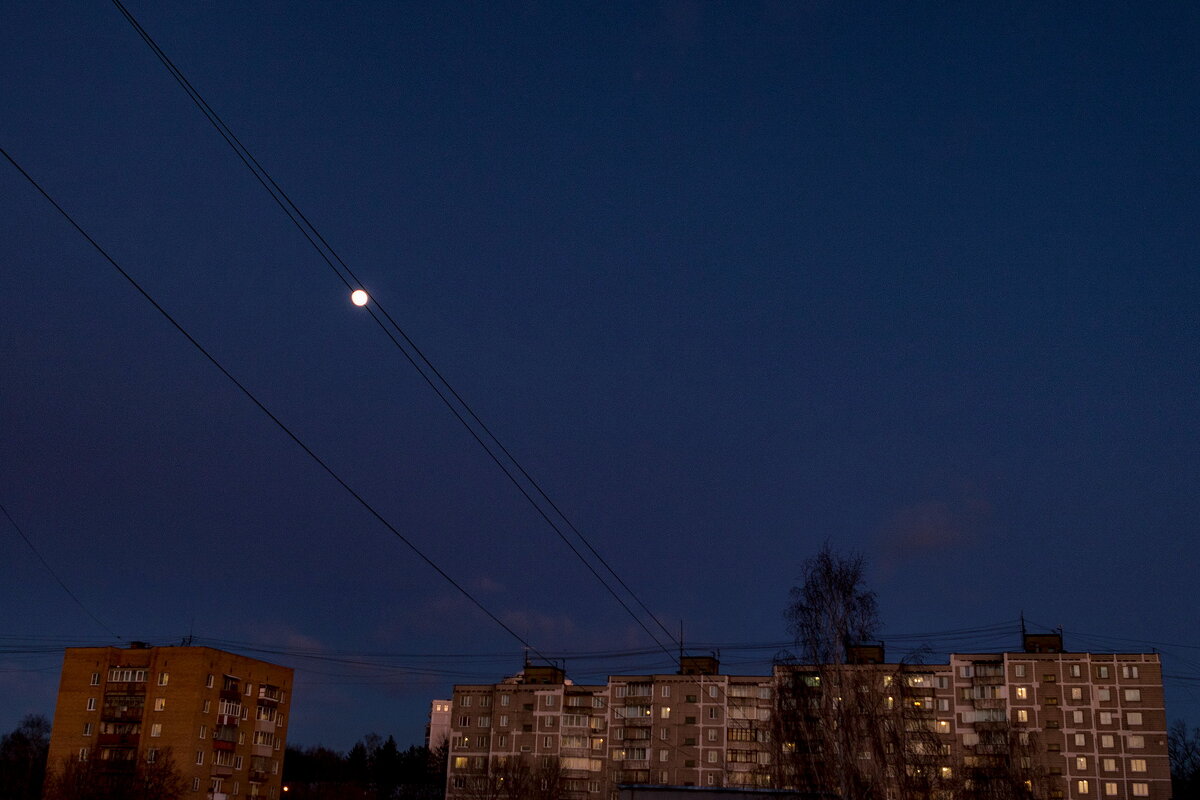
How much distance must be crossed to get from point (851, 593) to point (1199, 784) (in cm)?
7674

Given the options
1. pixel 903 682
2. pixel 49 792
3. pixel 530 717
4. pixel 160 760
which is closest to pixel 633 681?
pixel 530 717

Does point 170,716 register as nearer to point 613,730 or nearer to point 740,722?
point 613,730

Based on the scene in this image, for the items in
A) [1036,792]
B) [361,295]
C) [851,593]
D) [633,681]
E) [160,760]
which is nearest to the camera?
[361,295]

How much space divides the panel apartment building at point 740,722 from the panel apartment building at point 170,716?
22.6 metres

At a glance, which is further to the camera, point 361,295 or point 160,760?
point 160,760

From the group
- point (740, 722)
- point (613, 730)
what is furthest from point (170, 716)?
point (740, 722)

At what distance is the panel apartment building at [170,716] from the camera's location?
107 meters

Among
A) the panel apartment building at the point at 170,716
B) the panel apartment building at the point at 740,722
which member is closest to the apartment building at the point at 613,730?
the panel apartment building at the point at 740,722

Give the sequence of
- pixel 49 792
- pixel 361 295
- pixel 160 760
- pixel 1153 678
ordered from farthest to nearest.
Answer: pixel 1153 678, pixel 160 760, pixel 49 792, pixel 361 295

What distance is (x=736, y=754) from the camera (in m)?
120

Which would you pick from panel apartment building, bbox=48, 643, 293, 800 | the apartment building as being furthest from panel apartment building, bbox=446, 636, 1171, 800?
panel apartment building, bbox=48, 643, 293, 800

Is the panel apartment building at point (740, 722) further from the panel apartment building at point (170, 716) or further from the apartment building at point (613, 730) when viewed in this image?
the panel apartment building at point (170, 716)

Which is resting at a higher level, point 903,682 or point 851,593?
point 851,593

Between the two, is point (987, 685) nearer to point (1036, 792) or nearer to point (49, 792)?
point (1036, 792)
